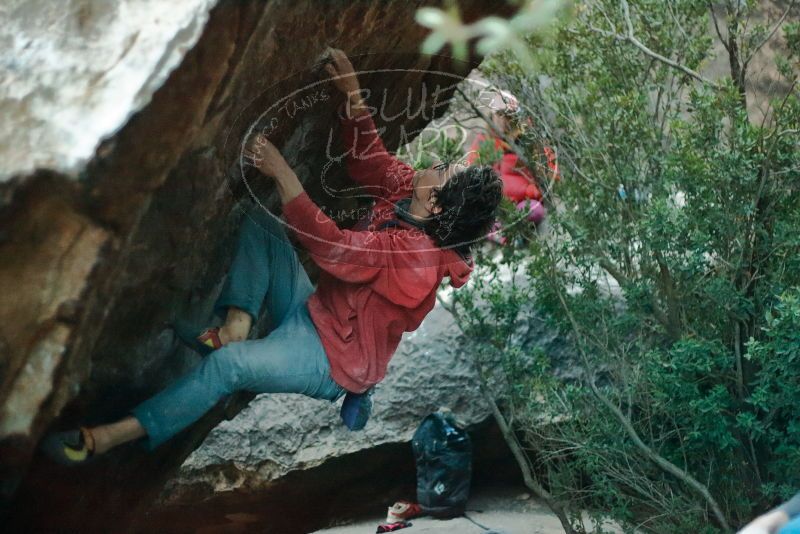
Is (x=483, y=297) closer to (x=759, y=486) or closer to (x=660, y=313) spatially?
(x=660, y=313)

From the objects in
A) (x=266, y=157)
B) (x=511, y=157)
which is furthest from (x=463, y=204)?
(x=511, y=157)

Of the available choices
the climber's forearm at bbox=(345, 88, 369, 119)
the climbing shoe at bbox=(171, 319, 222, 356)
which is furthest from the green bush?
the climbing shoe at bbox=(171, 319, 222, 356)

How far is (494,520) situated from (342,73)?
405cm

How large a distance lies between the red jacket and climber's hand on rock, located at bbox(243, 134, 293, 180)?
5.3 inches

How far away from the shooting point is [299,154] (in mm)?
4422

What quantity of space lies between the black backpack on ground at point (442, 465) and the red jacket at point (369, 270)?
2.86 m

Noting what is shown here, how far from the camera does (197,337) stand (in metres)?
4.05

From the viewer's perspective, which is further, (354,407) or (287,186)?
(354,407)

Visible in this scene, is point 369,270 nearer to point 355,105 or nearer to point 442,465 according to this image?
point 355,105

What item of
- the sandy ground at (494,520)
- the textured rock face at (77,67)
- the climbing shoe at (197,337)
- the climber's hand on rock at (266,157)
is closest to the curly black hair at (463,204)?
the climber's hand on rock at (266,157)

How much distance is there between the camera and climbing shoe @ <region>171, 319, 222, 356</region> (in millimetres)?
3984

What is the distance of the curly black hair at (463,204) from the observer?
3.93 m

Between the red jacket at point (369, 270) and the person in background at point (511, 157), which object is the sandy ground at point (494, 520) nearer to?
the person in background at point (511, 157)

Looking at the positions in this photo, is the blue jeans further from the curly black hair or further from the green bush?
the green bush
